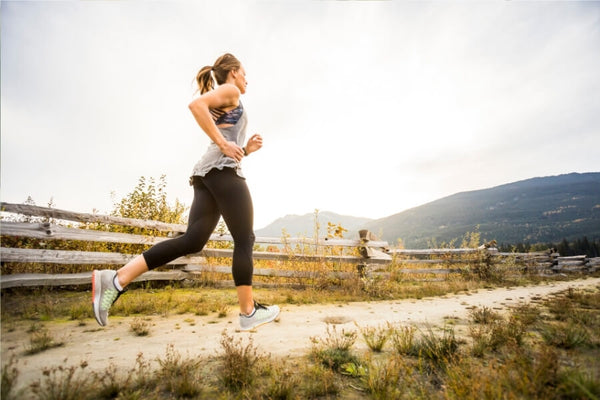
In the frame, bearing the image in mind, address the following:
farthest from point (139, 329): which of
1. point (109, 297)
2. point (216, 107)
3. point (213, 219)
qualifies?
point (216, 107)

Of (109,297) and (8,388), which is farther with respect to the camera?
(109,297)

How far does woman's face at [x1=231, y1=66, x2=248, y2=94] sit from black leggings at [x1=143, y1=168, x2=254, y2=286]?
93 centimetres

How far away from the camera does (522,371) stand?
1.58 metres

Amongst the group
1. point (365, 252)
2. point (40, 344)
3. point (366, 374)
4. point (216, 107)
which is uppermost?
point (216, 107)

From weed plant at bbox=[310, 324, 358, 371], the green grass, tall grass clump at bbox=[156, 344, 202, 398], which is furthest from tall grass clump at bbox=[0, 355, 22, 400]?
weed plant at bbox=[310, 324, 358, 371]

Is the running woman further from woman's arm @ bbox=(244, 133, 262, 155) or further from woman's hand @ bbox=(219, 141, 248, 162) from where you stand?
woman's arm @ bbox=(244, 133, 262, 155)

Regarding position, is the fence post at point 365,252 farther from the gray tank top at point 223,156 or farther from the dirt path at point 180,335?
the gray tank top at point 223,156

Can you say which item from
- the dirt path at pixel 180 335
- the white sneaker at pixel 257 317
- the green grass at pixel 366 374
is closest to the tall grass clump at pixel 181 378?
the green grass at pixel 366 374

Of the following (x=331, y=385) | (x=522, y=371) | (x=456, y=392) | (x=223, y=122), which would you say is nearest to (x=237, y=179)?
(x=223, y=122)

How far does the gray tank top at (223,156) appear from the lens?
2252 millimetres

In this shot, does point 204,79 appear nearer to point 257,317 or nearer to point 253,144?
point 253,144

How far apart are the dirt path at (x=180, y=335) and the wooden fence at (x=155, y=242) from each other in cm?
144

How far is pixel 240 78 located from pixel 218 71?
213 millimetres

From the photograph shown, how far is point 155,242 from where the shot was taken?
564 centimetres
